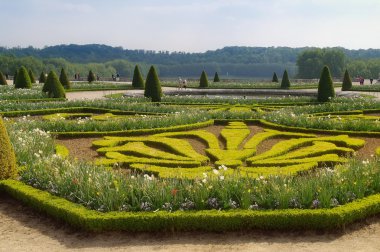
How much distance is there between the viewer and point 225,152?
13.1m

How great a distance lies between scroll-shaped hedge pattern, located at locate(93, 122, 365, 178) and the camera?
11243 mm

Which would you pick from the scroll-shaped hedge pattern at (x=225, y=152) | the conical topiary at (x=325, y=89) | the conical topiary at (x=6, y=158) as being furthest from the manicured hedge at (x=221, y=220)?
the conical topiary at (x=325, y=89)

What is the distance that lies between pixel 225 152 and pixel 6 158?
5.86 m

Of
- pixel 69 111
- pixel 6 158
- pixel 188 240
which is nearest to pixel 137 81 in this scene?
pixel 69 111

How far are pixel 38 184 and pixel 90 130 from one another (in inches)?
285

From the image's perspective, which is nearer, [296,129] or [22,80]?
[296,129]

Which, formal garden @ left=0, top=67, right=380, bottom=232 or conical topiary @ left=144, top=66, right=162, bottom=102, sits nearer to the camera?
formal garden @ left=0, top=67, right=380, bottom=232

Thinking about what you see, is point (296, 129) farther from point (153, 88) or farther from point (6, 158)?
point (153, 88)

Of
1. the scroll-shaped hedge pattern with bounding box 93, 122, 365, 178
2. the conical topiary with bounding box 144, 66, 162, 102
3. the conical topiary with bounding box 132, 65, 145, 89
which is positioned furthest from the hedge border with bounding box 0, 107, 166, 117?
the conical topiary with bounding box 132, 65, 145, 89

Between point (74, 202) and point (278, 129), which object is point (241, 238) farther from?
point (278, 129)

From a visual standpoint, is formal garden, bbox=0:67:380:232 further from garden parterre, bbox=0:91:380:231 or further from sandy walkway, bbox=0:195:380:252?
sandy walkway, bbox=0:195:380:252

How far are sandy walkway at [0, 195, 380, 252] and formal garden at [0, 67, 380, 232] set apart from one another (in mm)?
178

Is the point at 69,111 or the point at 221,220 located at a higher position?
the point at 69,111

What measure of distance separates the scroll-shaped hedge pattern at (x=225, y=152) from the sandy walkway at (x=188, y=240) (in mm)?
2394
